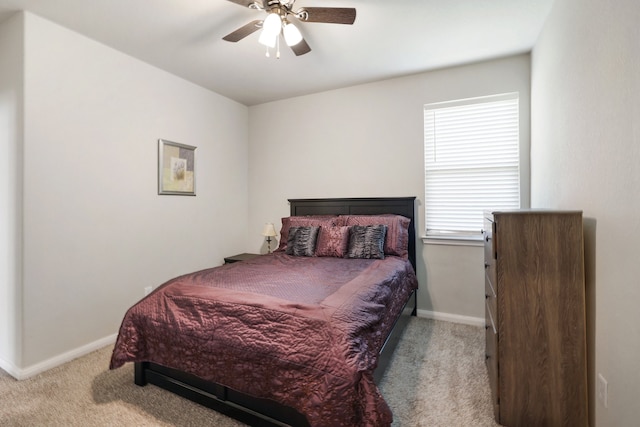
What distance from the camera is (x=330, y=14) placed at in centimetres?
187

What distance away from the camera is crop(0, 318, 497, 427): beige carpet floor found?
1.65 meters

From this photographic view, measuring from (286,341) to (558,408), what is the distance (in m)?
1.39

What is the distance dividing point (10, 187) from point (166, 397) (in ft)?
6.21

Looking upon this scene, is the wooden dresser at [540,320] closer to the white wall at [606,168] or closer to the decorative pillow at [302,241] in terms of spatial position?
the white wall at [606,168]

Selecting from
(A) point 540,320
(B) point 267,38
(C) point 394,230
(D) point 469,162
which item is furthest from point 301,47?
(A) point 540,320

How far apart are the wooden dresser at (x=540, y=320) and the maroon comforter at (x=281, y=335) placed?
66 centimetres

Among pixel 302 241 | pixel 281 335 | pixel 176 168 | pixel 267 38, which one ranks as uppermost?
pixel 267 38

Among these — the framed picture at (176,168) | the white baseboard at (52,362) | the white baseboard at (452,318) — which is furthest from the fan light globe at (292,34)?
the white baseboard at (52,362)

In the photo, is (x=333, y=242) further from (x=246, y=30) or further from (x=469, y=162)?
(x=246, y=30)

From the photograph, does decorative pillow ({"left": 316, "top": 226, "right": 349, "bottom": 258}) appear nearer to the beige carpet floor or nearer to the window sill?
the window sill

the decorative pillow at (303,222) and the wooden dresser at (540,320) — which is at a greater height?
the decorative pillow at (303,222)

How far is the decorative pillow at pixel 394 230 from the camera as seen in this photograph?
2.89 meters

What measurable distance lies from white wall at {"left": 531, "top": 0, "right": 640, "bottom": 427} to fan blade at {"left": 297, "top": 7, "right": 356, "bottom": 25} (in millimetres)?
1242

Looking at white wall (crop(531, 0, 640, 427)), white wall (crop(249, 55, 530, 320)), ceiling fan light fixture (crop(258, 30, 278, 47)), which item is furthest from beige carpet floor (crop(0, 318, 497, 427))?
ceiling fan light fixture (crop(258, 30, 278, 47))
